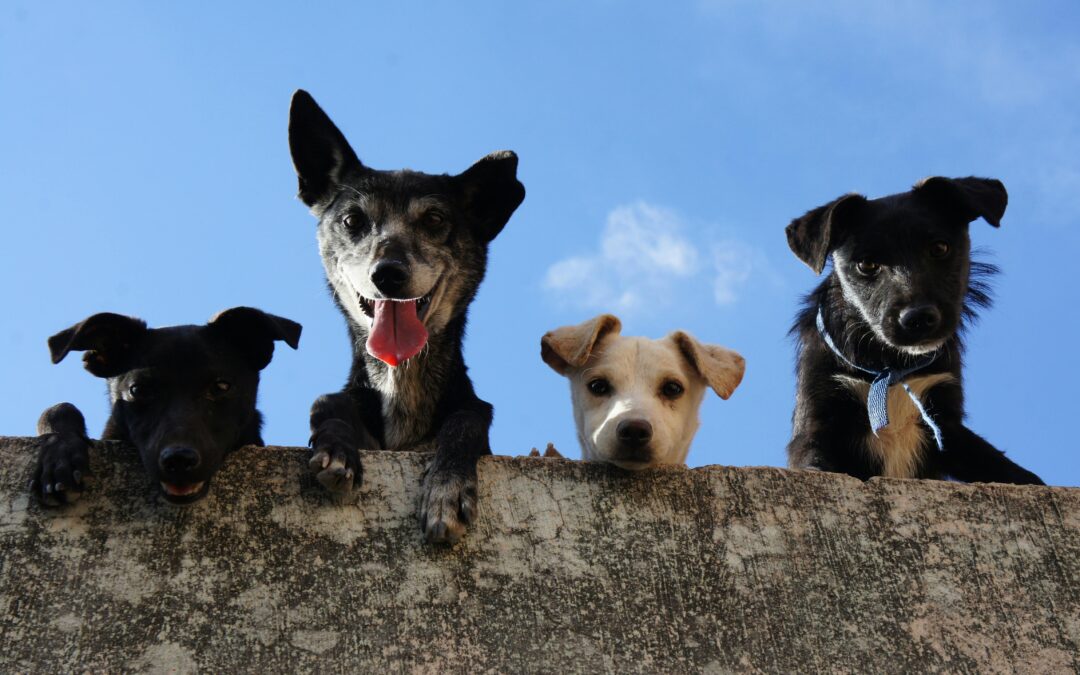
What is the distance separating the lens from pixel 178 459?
404 cm

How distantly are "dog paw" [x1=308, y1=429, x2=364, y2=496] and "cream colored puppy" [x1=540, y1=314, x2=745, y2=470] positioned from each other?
116 cm

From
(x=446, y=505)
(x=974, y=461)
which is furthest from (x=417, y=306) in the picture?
(x=974, y=461)

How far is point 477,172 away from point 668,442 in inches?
84.8

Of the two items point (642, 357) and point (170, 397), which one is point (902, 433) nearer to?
point (642, 357)

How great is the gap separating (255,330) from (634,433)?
5.68ft

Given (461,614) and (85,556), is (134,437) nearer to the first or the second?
(85,556)

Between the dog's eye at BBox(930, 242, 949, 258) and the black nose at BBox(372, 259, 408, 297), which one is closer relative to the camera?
the black nose at BBox(372, 259, 408, 297)

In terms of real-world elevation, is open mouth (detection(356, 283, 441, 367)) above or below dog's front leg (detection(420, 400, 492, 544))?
above

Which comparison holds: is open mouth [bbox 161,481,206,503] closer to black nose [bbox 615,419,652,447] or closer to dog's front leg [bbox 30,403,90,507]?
dog's front leg [bbox 30,403,90,507]

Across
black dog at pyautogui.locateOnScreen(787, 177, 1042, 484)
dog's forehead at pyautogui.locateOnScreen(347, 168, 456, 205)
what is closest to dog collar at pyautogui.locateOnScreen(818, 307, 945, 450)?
black dog at pyautogui.locateOnScreen(787, 177, 1042, 484)

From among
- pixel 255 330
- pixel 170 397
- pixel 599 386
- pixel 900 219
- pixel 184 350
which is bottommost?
pixel 170 397

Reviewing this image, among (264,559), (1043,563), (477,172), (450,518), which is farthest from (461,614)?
(477,172)

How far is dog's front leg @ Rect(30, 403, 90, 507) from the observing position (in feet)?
13.5

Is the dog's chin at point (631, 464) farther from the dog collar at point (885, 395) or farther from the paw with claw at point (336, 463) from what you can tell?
the dog collar at point (885, 395)
